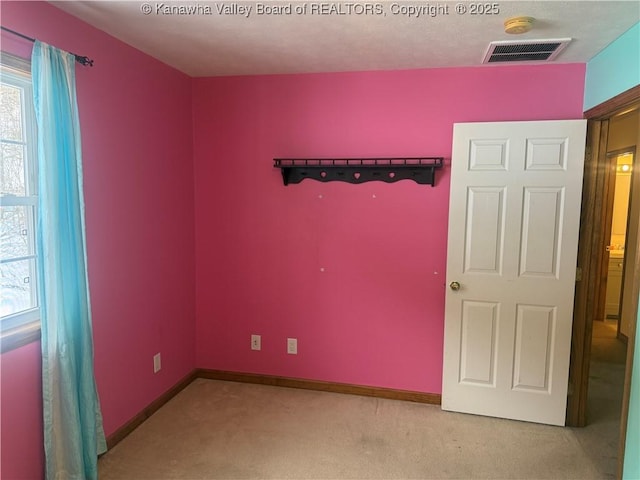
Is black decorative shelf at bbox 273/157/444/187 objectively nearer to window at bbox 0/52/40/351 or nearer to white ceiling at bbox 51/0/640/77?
white ceiling at bbox 51/0/640/77

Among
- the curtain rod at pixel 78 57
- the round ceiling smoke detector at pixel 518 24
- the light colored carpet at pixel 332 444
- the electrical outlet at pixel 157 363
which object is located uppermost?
the round ceiling smoke detector at pixel 518 24

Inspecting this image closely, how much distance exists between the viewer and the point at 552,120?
8.58 feet

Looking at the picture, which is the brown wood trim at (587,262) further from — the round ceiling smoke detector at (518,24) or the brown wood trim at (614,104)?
the round ceiling smoke detector at (518,24)

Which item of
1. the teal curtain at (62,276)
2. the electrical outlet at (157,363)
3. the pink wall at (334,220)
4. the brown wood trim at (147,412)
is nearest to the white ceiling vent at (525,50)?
the pink wall at (334,220)

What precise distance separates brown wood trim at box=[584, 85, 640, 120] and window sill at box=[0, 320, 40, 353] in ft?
9.85

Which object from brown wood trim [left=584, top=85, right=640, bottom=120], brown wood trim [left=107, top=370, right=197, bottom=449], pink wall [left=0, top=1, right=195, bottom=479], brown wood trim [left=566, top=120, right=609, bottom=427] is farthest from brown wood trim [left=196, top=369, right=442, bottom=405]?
brown wood trim [left=584, top=85, right=640, bottom=120]

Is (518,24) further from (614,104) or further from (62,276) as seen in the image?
(62,276)

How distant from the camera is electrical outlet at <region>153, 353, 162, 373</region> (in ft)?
9.26

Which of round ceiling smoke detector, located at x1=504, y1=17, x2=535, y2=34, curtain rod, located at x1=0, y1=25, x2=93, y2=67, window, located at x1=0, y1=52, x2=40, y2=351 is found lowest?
window, located at x1=0, y1=52, x2=40, y2=351

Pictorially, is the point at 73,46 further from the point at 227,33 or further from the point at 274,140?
the point at 274,140

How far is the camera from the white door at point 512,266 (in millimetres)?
2588

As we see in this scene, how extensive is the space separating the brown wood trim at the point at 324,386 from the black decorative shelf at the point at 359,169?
1.49 meters

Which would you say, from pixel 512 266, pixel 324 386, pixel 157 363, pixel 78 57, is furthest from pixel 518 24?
pixel 157 363

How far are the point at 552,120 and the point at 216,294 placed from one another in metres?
2.63
